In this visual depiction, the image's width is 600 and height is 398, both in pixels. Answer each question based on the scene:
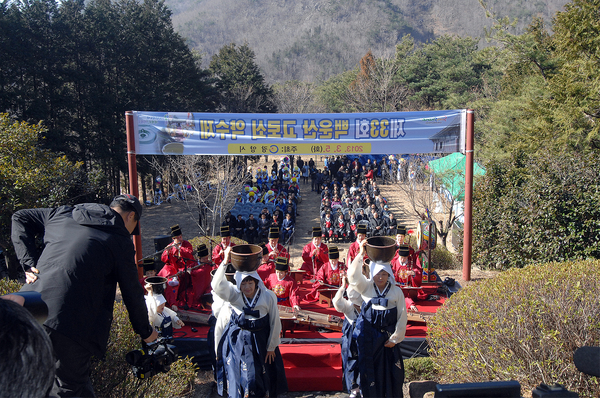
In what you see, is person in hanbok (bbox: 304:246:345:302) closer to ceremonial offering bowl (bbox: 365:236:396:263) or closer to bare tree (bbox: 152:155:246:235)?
ceremonial offering bowl (bbox: 365:236:396:263)

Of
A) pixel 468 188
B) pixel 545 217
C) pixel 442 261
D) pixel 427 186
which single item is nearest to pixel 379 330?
pixel 468 188

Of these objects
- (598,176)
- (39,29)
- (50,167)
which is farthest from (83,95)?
(598,176)

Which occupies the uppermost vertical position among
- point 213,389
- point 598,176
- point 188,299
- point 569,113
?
point 569,113

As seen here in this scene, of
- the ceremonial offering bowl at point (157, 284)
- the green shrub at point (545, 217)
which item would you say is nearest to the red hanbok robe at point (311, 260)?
the ceremonial offering bowl at point (157, 284)

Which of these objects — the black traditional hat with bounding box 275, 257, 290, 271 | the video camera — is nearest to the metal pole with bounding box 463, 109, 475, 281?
the black traditional hat with bounding box 275, 257, 290, 271

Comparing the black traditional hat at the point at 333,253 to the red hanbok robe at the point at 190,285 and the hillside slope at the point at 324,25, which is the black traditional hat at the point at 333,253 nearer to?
the red hanbok robe at the point at 190,285

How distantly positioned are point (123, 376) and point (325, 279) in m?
4.01

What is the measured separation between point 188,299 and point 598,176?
8077mm

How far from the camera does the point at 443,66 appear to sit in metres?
35.1

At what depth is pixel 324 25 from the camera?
126m

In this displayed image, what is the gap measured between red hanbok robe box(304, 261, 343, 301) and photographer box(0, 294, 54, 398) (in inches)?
246

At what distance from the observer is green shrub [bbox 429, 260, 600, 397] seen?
3.72 m

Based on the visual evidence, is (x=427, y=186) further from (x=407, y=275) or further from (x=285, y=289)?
(x=285, y=289)

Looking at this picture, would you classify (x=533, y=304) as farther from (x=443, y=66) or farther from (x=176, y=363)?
(x=443, y=66)
